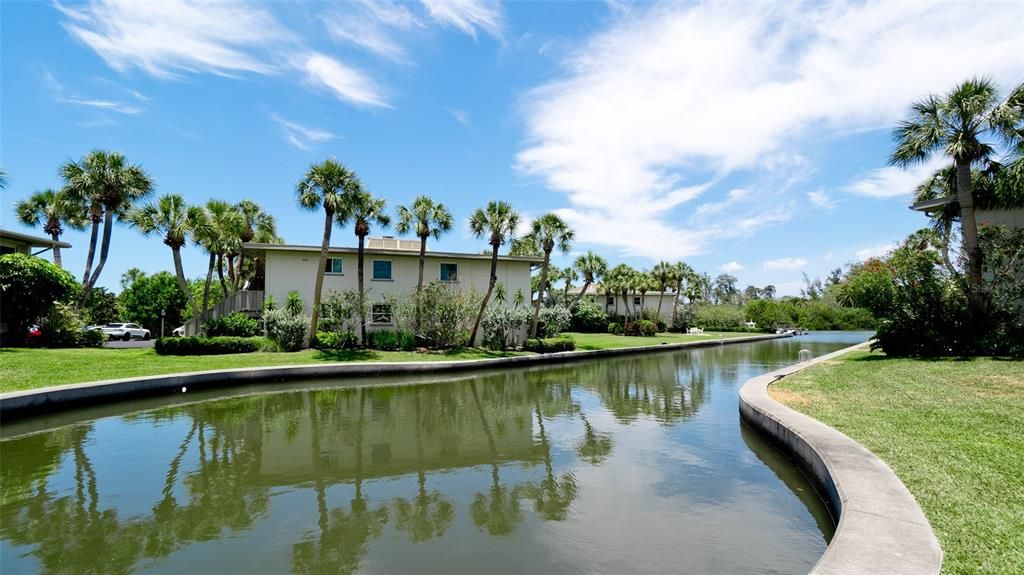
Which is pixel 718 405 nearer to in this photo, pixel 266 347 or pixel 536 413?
pixel 536 413

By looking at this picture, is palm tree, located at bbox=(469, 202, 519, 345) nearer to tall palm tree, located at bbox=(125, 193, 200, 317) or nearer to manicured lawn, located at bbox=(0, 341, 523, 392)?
manicured lawn, located at bbox=(0, 341, 523, 392)

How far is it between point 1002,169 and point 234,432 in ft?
82.3

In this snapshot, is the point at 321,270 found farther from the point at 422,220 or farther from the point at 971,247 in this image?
the point at 971,247

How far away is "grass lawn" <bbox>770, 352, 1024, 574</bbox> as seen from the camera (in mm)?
4199

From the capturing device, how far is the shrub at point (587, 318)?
164 feet

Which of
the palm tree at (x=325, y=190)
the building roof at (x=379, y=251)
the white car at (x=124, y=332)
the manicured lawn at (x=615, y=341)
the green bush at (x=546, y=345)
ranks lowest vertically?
the manicured lawn at (x=615, y=341)

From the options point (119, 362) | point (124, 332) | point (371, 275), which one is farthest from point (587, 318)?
point (119, 362)

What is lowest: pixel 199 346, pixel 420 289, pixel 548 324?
pixel 199 346

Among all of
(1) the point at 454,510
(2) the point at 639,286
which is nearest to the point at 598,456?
(1) the point at 454,510

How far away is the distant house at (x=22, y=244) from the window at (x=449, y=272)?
18979 millimetres

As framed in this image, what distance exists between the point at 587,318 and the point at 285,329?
31.6 meters

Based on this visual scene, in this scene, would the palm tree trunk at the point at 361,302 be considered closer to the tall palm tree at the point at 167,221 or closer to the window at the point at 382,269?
the window at the point at 382,269

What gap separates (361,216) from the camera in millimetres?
25484

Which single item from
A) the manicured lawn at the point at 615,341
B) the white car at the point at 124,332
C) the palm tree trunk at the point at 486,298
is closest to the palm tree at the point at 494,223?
the palm tree trunk at the point at 486,298
